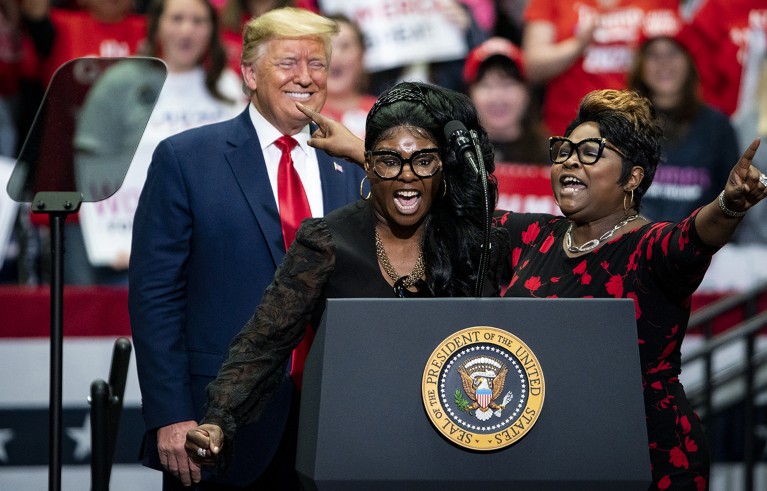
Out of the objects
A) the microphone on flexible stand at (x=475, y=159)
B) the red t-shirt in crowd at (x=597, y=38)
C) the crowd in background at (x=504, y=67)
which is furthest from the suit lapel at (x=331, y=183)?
the red t-shirt in crowd at (x=597, y=38)

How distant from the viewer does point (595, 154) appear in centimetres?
233

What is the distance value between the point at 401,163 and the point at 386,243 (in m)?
0.19

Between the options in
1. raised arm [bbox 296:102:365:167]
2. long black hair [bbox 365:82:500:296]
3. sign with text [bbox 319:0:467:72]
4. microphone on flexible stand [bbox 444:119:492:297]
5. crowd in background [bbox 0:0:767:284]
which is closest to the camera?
microphone on flexible stand [bbox 444:119:492:297]

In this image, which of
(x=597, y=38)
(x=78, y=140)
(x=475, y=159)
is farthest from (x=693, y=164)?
(x=475, y=159)

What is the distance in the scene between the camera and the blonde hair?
9.16ft

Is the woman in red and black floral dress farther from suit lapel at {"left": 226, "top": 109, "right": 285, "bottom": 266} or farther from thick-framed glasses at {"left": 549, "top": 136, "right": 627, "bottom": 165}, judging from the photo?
suit lapel at {"left": 226, "top": 109, "right": 285, "bottom": 266}

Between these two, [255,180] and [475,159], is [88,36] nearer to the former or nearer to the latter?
[255,180]

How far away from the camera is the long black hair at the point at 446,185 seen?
2.01 meters

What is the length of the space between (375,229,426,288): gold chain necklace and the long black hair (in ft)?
0.05

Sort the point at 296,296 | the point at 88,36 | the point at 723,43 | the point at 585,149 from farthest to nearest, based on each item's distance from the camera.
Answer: the point at 723,43 < the point at 88,36 < the point at 585,149 < the point at 296,296

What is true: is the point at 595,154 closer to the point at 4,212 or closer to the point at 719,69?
the point at 4,212

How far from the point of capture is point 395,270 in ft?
6.77

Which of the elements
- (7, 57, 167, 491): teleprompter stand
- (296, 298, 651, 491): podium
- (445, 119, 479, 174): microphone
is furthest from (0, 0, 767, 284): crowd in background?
(296, 298, 651, 491): podium

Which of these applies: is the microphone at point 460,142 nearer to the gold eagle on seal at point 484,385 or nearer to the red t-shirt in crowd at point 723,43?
the gold eagle on seal at point 484,385
